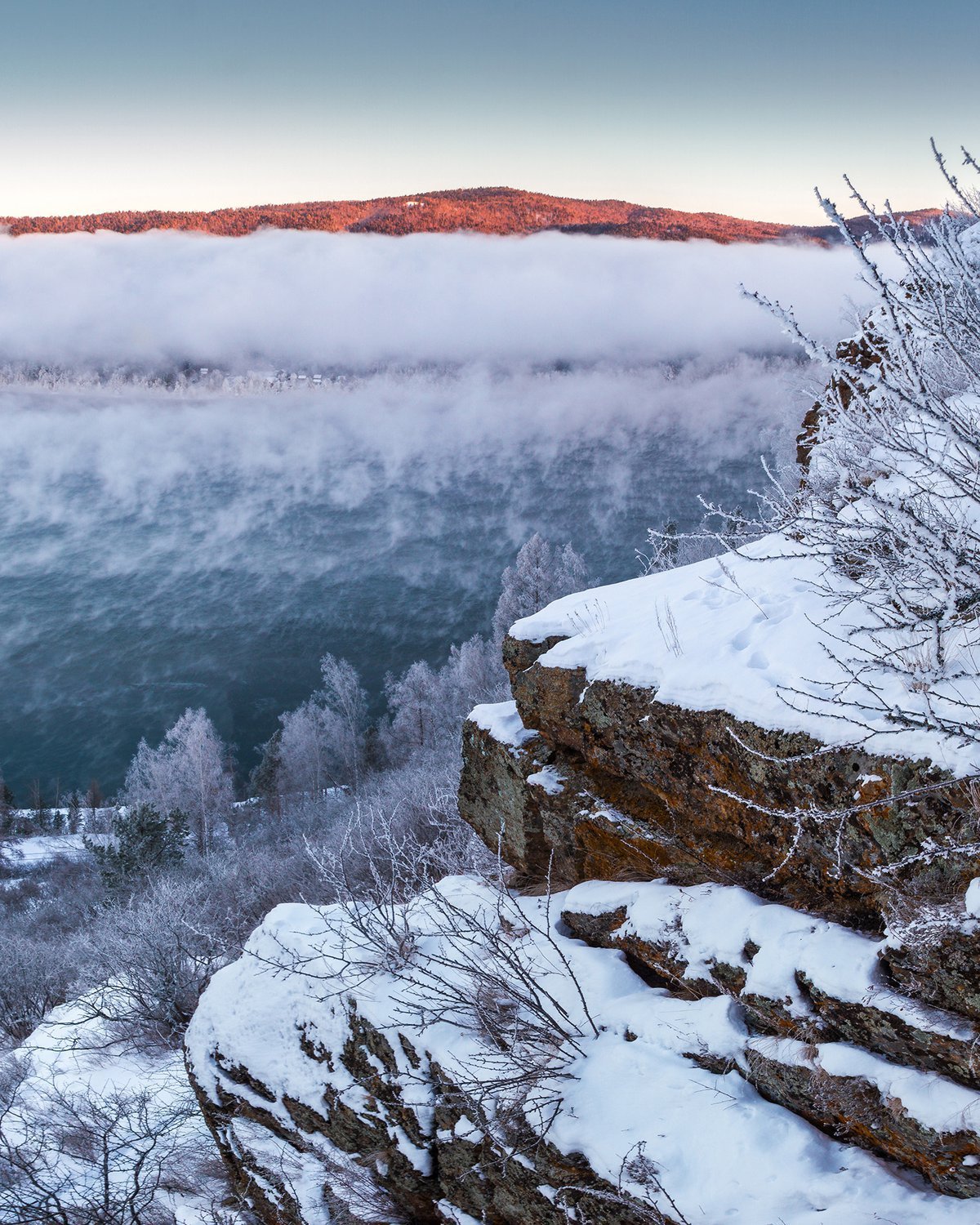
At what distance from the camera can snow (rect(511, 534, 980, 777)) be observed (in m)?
4.27

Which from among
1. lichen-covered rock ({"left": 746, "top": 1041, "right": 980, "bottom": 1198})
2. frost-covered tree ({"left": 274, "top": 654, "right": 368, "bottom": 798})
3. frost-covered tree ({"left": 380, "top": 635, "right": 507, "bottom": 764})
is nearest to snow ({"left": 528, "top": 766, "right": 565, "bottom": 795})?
lichen-covered rock ({"left": 746, "top": 1041, "right": 980, "bottom": 1198})

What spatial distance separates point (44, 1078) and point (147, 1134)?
4.26 m

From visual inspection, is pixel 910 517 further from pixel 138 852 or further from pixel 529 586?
pixel 529 586

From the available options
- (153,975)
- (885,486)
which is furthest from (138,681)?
(885,486)

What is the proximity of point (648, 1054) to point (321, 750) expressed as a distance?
171 ft

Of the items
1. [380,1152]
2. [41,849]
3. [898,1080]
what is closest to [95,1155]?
[380,1152]

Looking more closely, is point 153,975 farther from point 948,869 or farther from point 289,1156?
point 948,869

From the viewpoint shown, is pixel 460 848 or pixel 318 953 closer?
pixel 318 953

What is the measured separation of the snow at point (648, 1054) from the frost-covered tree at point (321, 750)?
4478 cm

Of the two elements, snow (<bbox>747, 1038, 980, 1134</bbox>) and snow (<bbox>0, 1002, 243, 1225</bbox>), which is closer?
snow (<bbox>747, 1038, 980, 1134</bbox>)

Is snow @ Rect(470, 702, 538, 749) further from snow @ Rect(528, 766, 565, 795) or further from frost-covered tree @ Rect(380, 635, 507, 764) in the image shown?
frost-covered tree @ Rect(380, 635, 507, 764)

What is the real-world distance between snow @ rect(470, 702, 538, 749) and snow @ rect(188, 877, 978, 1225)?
59.5 inches

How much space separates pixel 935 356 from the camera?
6781mm

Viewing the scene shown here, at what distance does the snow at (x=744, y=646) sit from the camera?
4.27 meters
